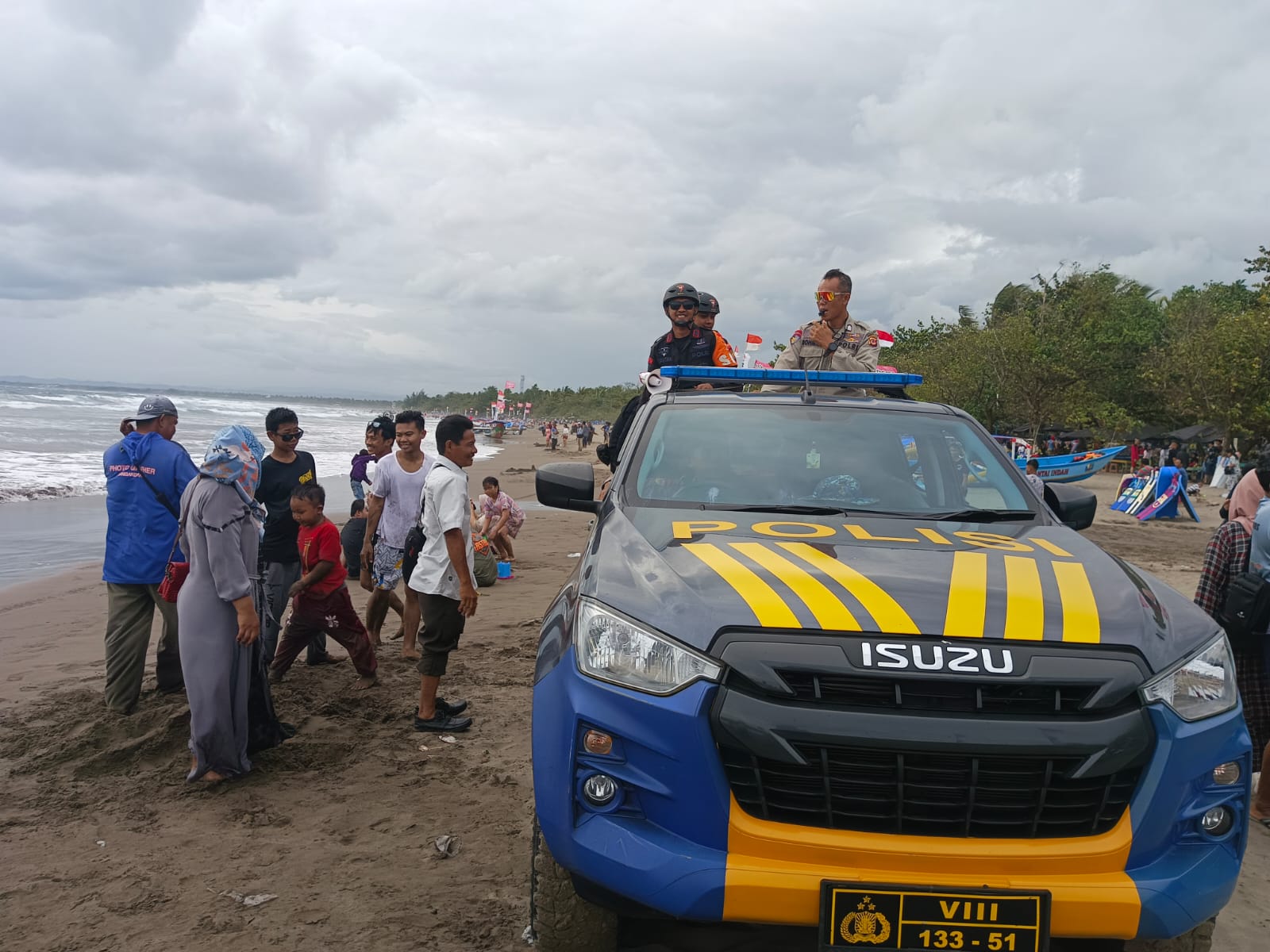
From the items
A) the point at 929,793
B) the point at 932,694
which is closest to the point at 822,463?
the point at 932,694

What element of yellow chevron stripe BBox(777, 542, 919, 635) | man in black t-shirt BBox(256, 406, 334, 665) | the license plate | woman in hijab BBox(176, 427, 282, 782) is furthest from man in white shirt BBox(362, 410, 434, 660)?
the license plate

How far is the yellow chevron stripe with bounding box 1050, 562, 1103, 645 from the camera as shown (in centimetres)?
228

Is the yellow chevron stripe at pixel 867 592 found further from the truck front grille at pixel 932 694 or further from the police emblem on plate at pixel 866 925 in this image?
the police emblem on plate at pixel 866 925

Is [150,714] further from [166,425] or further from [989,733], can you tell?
[989,733]

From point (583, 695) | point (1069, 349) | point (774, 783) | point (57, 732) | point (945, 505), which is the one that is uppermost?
point (1069, 349)

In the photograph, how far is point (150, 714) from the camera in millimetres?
5125

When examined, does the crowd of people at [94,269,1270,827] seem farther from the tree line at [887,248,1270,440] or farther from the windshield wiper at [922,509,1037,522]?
the tree line at [887,248,1270,440]

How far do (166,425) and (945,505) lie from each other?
477 centimetres

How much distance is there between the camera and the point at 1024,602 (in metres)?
2.39

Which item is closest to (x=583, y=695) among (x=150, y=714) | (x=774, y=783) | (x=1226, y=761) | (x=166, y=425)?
(x=774, y=783)

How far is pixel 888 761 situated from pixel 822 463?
5.35 ft

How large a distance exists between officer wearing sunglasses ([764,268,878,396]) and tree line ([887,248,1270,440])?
2514 centimetres

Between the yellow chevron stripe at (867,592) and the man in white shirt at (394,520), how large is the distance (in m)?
4.47

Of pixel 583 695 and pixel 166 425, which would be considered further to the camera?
pixel 166 425
